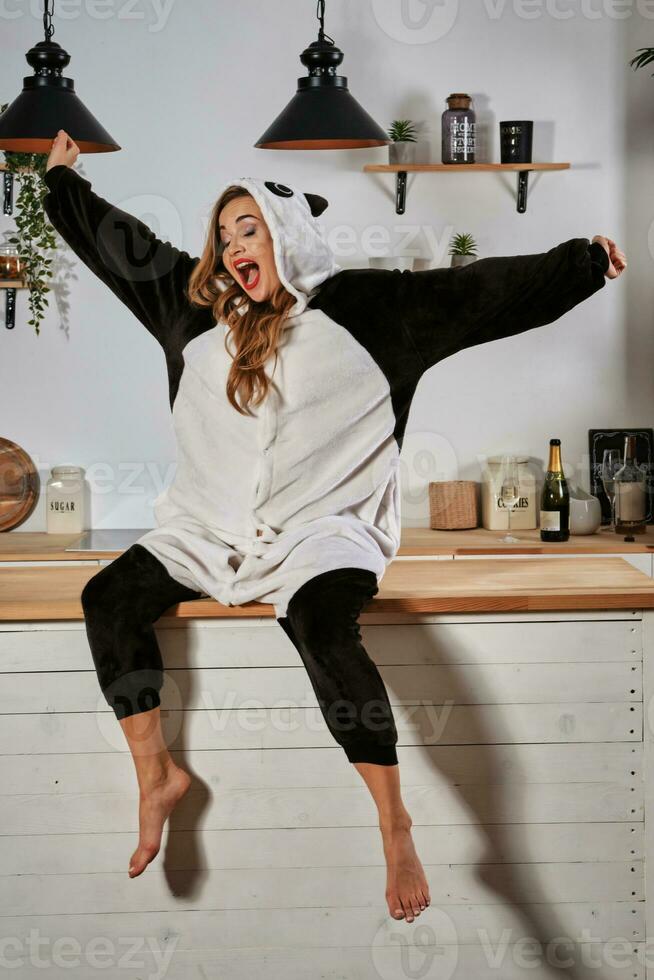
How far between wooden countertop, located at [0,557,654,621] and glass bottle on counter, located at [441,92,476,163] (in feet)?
5.80

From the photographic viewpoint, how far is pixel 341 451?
191 cm

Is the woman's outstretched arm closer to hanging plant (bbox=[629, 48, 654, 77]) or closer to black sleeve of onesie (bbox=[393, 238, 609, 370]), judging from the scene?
black sleeve of onesie (bbox=[393, 238, 609, 370])

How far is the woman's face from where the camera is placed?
1910mm

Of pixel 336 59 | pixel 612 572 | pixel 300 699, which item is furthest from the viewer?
pixel 336 59

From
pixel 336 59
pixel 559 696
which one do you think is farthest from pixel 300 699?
pixel 336 59

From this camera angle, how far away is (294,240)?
189cm

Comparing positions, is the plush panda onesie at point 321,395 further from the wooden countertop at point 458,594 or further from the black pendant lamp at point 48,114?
the black pendant lamp at point 48,114

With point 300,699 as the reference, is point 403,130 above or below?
above

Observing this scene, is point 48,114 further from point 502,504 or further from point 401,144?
point 502,504

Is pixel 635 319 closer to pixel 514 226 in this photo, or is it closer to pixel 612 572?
pixel 514 226

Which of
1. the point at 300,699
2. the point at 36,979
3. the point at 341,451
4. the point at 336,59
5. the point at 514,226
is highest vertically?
the point at 336,59

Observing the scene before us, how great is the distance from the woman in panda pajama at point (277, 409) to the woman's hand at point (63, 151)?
0.43 feet

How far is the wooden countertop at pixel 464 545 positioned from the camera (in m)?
3.14

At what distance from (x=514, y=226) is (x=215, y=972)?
2.45 metres
